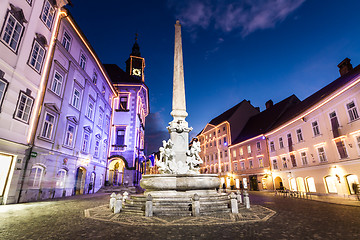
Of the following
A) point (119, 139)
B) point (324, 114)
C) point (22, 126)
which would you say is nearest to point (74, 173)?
point (22, 126)

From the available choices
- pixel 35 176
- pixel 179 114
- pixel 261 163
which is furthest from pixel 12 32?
pixel 261 163

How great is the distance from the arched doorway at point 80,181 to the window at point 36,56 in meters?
9.81

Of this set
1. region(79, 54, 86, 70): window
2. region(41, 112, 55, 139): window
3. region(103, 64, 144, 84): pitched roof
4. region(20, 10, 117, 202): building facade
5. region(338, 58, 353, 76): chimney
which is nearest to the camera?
region(20, 10, 117, 202): building facade

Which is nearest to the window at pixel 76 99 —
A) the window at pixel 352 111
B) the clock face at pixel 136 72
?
the clock face at pixel 136 72

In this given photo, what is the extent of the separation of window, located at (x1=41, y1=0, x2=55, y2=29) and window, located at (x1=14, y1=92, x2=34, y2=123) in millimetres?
5921

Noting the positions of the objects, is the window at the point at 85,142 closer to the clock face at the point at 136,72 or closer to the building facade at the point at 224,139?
the clock face at the point at 136,72

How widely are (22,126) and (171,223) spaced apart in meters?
11.4

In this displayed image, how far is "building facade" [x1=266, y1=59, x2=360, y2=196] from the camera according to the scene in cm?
1583

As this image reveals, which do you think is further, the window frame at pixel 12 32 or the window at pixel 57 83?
the window at pixel 57 83

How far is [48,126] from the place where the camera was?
14195 millimetres

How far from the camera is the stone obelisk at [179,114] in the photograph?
10641 millimetres

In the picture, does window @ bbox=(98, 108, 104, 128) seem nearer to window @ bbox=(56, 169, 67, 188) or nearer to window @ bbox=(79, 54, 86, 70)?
window @ bbox=(79, 54, 86, 70)

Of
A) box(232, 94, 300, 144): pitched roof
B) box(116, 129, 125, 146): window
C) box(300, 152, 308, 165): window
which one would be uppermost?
box(232, 94, 300, 144): pitched roof

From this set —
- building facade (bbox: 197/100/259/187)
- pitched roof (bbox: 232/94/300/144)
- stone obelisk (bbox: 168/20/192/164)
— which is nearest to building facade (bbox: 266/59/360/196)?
pitched roof (bbox: 232/94/300/144)
